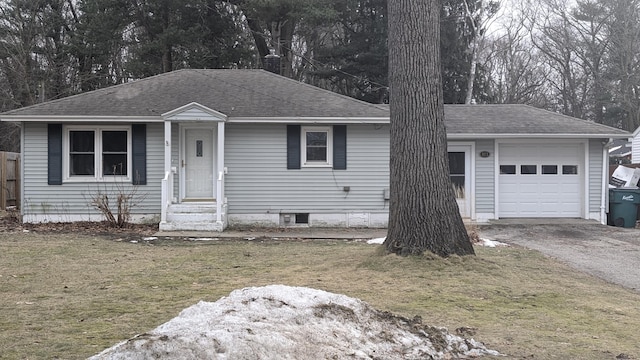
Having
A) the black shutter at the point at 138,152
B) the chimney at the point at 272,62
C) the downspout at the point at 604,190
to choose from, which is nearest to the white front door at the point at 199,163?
the black shutter at the point at 138,152

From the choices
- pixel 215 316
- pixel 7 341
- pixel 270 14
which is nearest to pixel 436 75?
pixel 215 316

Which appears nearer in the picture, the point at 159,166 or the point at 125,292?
the point at 125,292

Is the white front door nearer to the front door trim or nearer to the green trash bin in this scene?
the front door trim

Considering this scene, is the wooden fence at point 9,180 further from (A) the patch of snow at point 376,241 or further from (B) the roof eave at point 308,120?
(A) the patch of snow at point 376,241

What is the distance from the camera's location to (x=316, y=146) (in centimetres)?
1531

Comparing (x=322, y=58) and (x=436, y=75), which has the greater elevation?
(x=322, y=58)

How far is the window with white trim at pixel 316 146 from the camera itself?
15164 millimetres

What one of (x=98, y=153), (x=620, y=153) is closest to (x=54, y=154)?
(x=98, y=153)

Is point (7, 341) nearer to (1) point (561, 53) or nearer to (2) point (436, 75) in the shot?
(2) point (436, 75)

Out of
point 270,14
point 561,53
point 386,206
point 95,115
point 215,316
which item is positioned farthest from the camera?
point 561,53

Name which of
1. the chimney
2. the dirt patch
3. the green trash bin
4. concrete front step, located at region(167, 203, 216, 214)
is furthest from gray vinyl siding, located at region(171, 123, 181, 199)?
the green trash bin

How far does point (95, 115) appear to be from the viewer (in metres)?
14.4

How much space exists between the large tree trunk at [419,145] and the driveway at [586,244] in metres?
2.53

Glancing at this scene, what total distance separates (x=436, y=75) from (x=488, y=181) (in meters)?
8.43
